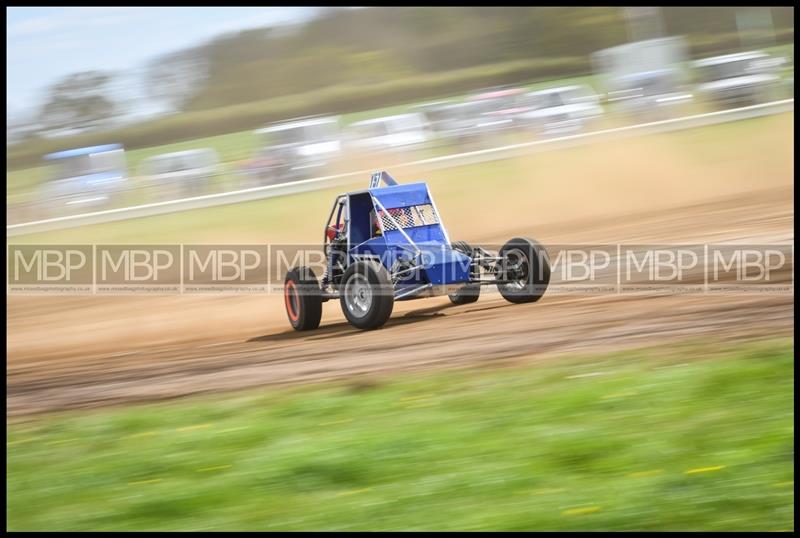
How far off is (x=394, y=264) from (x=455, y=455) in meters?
4.27

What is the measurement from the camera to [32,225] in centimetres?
1714

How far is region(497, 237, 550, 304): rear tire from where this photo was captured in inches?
362

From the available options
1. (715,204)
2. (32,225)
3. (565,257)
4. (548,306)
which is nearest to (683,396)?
(548,306)

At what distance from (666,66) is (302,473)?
708 inches

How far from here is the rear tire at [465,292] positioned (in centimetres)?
953

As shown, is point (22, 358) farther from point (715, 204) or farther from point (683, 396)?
point (715, 204)

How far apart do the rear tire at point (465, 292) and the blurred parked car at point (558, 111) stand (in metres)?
8.84

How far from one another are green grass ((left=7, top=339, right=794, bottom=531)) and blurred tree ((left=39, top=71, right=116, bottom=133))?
722 inches

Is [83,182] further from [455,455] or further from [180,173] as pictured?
[455,455]

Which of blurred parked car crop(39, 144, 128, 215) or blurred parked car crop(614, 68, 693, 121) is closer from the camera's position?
blurred parked car crop(39, 144, 128, 215)

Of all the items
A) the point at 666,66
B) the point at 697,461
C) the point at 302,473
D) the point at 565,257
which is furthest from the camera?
the point at 666,66

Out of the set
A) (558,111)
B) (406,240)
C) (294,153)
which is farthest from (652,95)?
(406,240)

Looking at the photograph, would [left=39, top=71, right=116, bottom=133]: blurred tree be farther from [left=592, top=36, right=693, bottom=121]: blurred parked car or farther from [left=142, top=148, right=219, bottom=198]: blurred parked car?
[left=592, top=36, right=693, bottom=121]: blurred parked car

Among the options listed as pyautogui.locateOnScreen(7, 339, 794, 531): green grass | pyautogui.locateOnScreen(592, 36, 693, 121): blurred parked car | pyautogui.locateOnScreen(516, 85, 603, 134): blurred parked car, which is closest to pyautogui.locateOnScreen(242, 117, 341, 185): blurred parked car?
pyautogui.locateOnScreen(516, 85, 603, 134): blurred parked car
